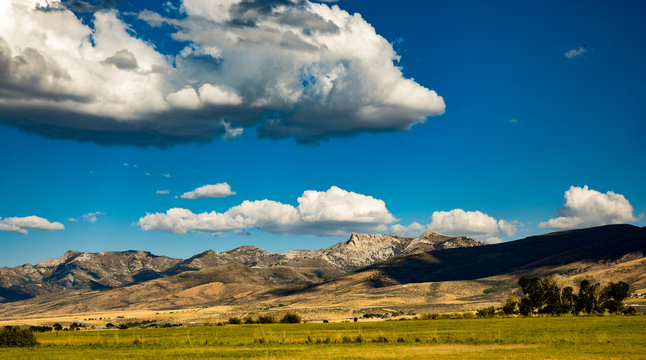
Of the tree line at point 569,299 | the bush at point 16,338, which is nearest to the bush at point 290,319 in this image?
the tree line at point 569,299

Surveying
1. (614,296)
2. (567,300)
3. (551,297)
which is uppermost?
(551,297)

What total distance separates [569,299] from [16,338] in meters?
88.2

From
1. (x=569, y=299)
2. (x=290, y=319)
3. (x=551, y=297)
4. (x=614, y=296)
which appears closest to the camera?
(x=614, y=296)

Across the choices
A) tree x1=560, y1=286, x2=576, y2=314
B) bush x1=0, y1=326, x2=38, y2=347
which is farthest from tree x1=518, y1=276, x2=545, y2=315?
bush x1=0, y1=326, x2=38, y2=347

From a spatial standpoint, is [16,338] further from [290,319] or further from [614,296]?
[614,296]

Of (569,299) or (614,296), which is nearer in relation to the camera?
(614,296)

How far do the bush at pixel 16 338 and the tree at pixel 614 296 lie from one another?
89399mm

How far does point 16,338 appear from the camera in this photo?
51.3 metres

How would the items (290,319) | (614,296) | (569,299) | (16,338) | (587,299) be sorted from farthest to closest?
(569,299) < (587,299) < (290,319) < (614,296) < (16,338)

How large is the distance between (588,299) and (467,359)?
79170 mm

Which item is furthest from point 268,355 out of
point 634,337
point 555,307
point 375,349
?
point 555,307

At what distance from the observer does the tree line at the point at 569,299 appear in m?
101

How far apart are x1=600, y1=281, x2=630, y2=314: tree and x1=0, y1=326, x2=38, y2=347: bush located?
89399 mm

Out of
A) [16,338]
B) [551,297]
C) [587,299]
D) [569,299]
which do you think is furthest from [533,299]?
[16,338]
